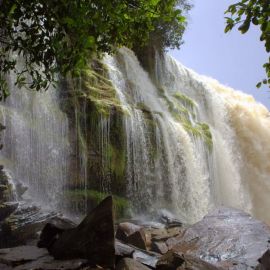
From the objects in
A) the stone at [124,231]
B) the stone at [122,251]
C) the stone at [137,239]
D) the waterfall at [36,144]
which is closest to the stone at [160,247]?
the stone at [137,239]

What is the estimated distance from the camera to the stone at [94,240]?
5.25 meters

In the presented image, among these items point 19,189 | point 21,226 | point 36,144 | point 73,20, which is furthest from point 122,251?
point 36,144

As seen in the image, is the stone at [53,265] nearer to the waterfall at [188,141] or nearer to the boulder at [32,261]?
the boulder at [32,261]

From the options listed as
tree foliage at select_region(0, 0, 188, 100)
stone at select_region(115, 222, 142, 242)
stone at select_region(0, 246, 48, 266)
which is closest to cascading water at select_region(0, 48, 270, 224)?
stone at select_region(115, 222, 142, 242)

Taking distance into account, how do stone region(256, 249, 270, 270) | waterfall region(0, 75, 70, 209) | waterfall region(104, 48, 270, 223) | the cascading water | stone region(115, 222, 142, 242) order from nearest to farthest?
stone region(256, 249, 270, 270), stone region(115, 222, 142, 242), waterfall region(0, 75, 70, 209), the cascading water, waterfall region(104, 48, 270, 223)

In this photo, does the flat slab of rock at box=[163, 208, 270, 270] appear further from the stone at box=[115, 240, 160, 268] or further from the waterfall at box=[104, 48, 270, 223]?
the waterfall at box=[104, 48, 270, 223]

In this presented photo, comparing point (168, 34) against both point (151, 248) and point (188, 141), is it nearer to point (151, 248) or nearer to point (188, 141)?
point (188, 141)

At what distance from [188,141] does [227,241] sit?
414 inches

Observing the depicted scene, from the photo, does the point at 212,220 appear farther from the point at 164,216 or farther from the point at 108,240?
the point at 164,216

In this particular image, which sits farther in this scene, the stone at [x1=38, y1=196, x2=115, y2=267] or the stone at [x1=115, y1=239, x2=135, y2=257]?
the stone at [x1=115, y1=239, x2=135, y2=257]

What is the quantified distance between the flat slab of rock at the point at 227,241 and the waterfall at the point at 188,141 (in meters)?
6.50

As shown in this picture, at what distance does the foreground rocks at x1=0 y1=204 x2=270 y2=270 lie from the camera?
5258mm

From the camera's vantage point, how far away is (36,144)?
40.9 feet

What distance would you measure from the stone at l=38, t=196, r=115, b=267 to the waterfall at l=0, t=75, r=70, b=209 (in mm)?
6201
